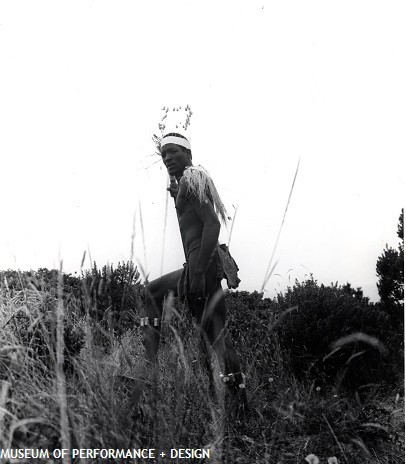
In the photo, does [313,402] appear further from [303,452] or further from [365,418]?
[303,452]

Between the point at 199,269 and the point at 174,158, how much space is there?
2.63ft

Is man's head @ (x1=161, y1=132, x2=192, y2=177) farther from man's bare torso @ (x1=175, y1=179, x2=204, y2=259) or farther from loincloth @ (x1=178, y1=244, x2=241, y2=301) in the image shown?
loincloth @ (x1=178, y1=244, x2=241, y2=301)

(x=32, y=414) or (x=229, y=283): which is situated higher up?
(x=229, y=283)

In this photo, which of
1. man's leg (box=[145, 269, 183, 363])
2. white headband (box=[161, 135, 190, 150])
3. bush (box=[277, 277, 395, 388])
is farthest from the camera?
bush (box=[277, 277, 395, 388])

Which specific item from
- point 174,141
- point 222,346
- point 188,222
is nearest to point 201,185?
point 188,222

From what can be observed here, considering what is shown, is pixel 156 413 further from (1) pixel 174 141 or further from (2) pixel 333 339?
(2) pixel 333 339

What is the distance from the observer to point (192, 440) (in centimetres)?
240

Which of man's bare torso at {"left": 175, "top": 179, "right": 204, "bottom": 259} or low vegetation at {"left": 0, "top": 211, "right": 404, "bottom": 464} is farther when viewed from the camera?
man's bare torso at {"left": 175, "top": 179, "right": 204, "bottom": 259}

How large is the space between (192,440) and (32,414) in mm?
769

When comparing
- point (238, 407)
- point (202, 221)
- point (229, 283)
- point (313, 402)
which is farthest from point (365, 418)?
point (202, 221)

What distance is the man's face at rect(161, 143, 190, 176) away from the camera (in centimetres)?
333

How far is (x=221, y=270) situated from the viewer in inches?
125

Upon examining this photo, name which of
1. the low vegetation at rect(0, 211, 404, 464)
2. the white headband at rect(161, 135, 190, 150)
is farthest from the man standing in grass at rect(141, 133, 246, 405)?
the low vegetation at rect(0, 211, 404, 464)

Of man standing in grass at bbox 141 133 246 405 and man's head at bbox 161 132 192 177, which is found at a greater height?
man's head at bbox 161 132 192 177
